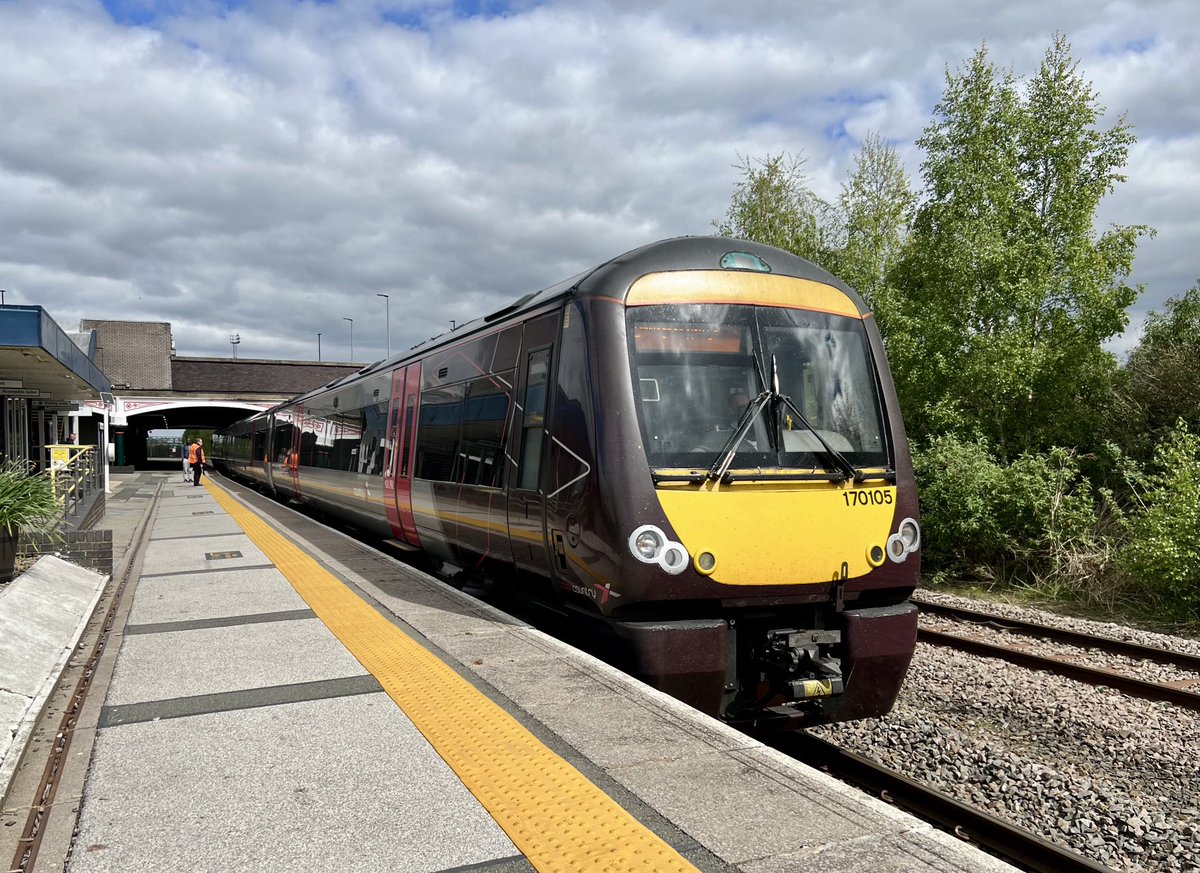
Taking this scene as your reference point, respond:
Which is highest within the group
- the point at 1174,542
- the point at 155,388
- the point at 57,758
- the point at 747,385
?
the point at 155,388

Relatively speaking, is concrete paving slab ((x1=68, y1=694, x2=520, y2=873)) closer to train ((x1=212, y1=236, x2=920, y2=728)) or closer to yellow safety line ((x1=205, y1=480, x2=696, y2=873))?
yellow safety line ((x1=205, y1=480, x2=696, y2=873))

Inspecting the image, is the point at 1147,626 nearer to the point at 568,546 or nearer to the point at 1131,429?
the point at 1131,429

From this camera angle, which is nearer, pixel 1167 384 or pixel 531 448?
pixel 531 448

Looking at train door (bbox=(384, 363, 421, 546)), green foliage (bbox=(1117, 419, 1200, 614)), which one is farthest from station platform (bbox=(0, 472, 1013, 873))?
green foliage (bbox=(1117, 419, 1200, 614))

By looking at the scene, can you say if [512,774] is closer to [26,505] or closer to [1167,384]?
[26,505]

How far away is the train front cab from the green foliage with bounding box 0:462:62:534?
5555mm

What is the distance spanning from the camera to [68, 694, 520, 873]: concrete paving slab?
2979 mm

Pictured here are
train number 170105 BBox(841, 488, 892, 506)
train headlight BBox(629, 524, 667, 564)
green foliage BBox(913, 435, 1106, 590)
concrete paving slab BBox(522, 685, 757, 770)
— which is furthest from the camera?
green foliage BBox(913, 435, 1106, 590)

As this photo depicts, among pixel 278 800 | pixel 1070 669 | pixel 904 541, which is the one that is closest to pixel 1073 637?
pixel 1070 669

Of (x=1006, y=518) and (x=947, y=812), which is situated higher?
(x=1006, y=518)

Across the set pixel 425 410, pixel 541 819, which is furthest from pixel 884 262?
pixel 541 819

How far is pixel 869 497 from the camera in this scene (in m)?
5.58

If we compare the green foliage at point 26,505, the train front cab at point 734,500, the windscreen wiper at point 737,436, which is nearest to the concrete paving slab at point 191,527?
the green foliage at point 26,505

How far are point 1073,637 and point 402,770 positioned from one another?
7.57 metres
